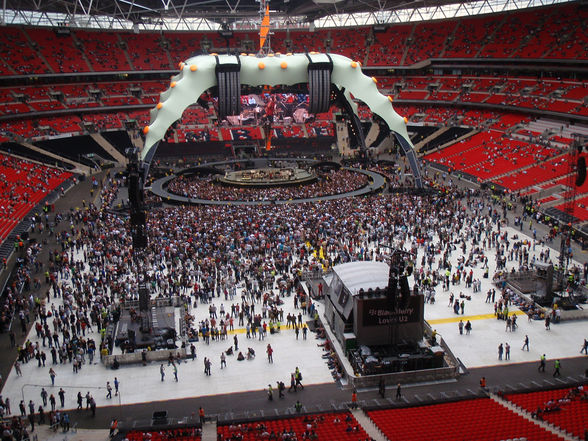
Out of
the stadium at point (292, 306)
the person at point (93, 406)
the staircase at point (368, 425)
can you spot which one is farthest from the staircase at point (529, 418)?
the person at point (93, 406)

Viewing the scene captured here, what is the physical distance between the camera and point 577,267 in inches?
1115

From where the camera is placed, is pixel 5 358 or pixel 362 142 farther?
pixel 362 142

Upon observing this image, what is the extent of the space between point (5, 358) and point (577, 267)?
85.0 ft

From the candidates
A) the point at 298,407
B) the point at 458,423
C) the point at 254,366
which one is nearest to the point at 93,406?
the point at 254,366

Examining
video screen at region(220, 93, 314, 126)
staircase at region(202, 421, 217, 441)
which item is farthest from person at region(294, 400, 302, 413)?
video screen at region(220, 93, 314, 126)

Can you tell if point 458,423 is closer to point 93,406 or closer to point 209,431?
point 209,431

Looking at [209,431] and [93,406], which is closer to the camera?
[209,431]

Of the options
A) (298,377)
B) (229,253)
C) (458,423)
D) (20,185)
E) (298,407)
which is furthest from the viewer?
(20,185)

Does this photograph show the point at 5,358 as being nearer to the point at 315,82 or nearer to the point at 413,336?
the point at 413,336

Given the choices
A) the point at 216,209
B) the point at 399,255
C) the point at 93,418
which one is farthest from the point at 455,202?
the point at 93,418

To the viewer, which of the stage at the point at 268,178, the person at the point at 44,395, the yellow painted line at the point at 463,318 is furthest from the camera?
the stage at the point at 268,178

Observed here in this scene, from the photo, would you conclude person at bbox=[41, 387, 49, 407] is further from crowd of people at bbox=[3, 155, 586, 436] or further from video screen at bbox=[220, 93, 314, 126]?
video screen at bbox=[220, 93, 314, 126]

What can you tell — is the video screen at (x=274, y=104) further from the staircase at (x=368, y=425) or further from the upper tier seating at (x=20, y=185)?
the staircase at (x=368, y=425)

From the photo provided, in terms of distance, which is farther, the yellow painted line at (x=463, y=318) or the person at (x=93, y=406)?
the yellow painted line at (x=463, y=318)
